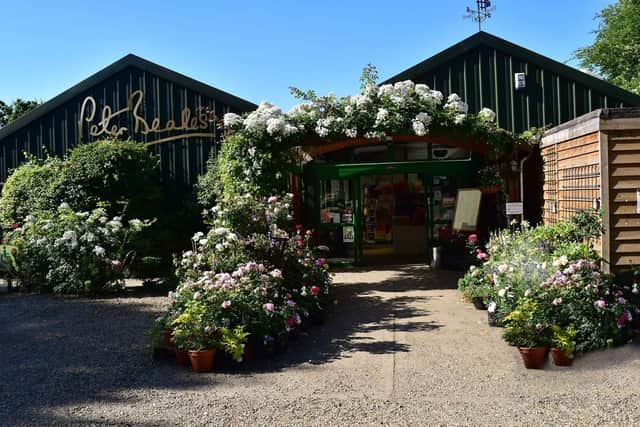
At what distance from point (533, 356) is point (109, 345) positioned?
14.8 feet

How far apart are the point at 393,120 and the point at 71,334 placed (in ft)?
19.4

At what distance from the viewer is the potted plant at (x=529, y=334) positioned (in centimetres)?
598

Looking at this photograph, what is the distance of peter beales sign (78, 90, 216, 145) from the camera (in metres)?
15.1

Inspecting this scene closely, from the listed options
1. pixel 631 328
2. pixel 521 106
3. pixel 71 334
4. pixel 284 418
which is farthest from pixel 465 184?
pixel 284 418

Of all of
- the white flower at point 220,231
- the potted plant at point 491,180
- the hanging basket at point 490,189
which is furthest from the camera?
the hanging basket at point 490,189

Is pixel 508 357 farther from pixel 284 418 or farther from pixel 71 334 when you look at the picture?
pixel 71 334

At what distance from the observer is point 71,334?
7.94 m

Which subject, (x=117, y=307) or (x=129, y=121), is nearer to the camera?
(x=117, y=307)

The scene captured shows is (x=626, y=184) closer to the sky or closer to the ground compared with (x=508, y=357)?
closer to the sky

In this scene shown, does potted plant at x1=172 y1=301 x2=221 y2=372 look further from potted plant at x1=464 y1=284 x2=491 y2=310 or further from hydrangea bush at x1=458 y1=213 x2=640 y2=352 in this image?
potted plant at x1=464 y1=284 x2=491 y2=310

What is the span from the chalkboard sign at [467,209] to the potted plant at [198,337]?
7.42 meters

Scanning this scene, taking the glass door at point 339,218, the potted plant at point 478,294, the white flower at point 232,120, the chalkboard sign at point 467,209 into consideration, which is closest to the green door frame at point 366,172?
the glass door at point 339,218

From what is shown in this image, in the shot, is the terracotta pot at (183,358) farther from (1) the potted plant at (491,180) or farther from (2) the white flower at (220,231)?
(1) the potted plant at (491,180)

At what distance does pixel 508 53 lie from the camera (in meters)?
14.5
